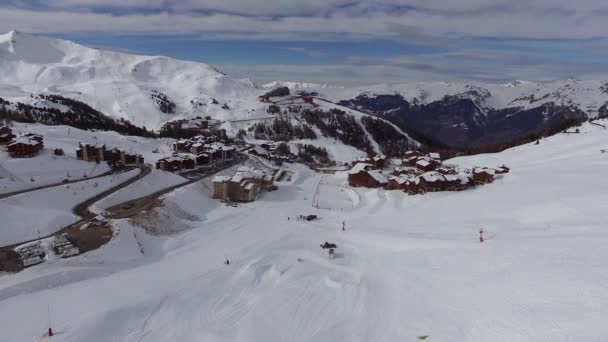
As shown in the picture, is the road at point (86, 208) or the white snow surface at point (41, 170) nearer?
the road at point (86, 208)

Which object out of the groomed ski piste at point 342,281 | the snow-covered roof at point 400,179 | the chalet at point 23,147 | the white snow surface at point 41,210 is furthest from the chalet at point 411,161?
the chalet at point 23,147

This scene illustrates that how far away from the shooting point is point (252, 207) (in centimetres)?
4653

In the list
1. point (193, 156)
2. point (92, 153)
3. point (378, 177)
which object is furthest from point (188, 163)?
point (378, 177)

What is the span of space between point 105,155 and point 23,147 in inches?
415

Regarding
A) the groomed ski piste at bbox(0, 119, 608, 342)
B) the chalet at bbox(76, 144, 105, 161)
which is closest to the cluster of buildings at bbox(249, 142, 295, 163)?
the chalet at bbox(76, 144, 105, 161)

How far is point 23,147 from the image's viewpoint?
4612 cm

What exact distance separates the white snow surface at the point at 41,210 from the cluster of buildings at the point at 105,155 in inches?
446

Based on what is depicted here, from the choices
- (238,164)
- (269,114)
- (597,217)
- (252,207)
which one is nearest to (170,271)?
(252,207)

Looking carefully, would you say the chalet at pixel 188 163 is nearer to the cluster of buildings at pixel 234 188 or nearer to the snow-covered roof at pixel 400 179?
the cluster of buildings at pixel 234 188

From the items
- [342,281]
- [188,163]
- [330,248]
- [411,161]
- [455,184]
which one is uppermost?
[188,163]

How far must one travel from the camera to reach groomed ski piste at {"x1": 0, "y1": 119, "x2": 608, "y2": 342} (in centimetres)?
1675

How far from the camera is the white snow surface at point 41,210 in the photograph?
29188 mm

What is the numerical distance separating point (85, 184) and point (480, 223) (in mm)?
38603

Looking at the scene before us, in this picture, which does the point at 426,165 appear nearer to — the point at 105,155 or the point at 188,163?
the point at 188,163
